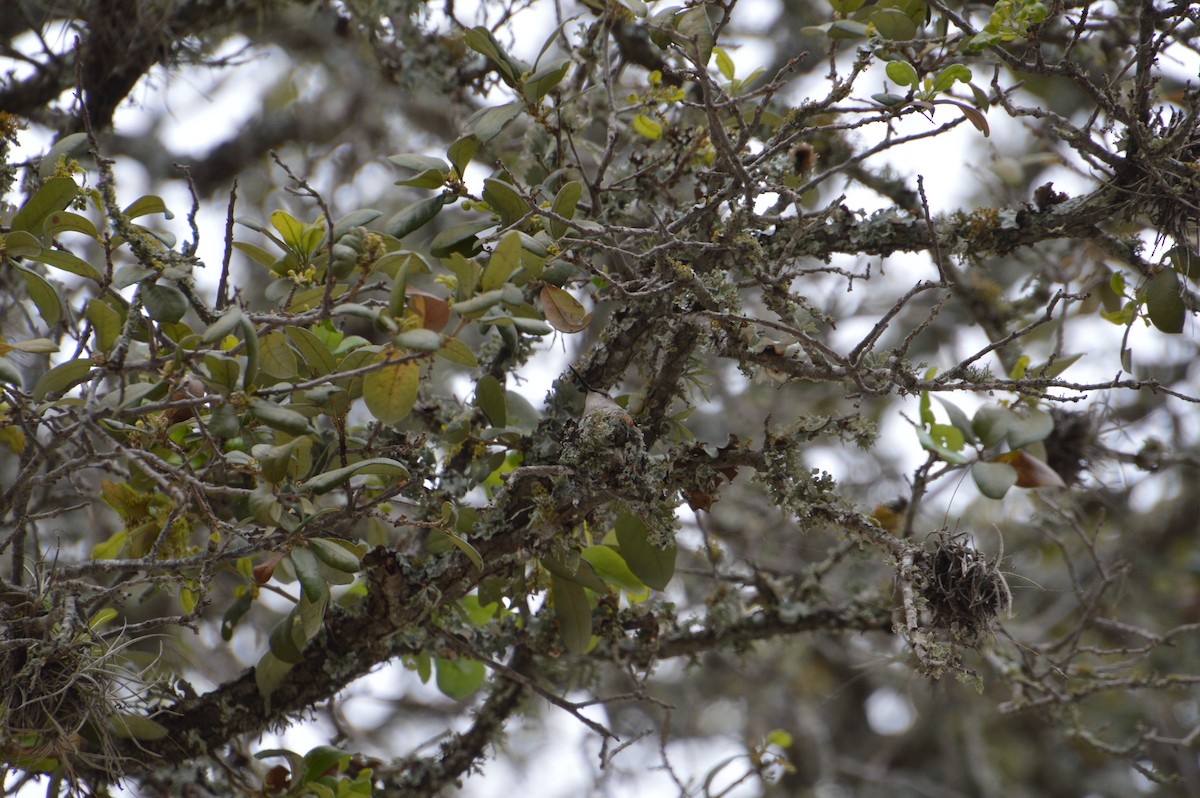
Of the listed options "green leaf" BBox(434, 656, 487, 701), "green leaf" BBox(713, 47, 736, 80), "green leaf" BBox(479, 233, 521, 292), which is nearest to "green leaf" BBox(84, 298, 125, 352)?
"green leaf" BBox(479, 233, 521, 292)

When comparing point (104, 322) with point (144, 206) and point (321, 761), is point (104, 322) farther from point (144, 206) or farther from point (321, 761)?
point (321, 761)

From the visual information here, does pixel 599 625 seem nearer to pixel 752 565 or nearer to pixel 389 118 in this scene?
pixel 752 565

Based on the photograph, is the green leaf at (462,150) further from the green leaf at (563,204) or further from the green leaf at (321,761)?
Answer: the green leaf at (321,761)

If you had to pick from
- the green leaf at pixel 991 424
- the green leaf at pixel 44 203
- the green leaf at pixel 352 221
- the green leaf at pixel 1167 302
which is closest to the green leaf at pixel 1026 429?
the green leaf at pixel 991 424

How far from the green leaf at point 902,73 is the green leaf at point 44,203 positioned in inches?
41.7

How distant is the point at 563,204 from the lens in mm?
1200

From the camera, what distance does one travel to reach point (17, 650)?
49.0 inches

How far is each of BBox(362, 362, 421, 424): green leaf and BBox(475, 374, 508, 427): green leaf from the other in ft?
0.92

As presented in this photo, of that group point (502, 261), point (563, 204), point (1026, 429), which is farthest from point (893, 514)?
point (502, 261)

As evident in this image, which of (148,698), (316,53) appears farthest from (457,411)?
(316,53)

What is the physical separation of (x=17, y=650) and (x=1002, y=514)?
3.34m

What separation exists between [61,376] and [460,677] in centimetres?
92

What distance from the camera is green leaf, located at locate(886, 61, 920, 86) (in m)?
1.23

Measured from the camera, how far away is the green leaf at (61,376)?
1121 millimetres
